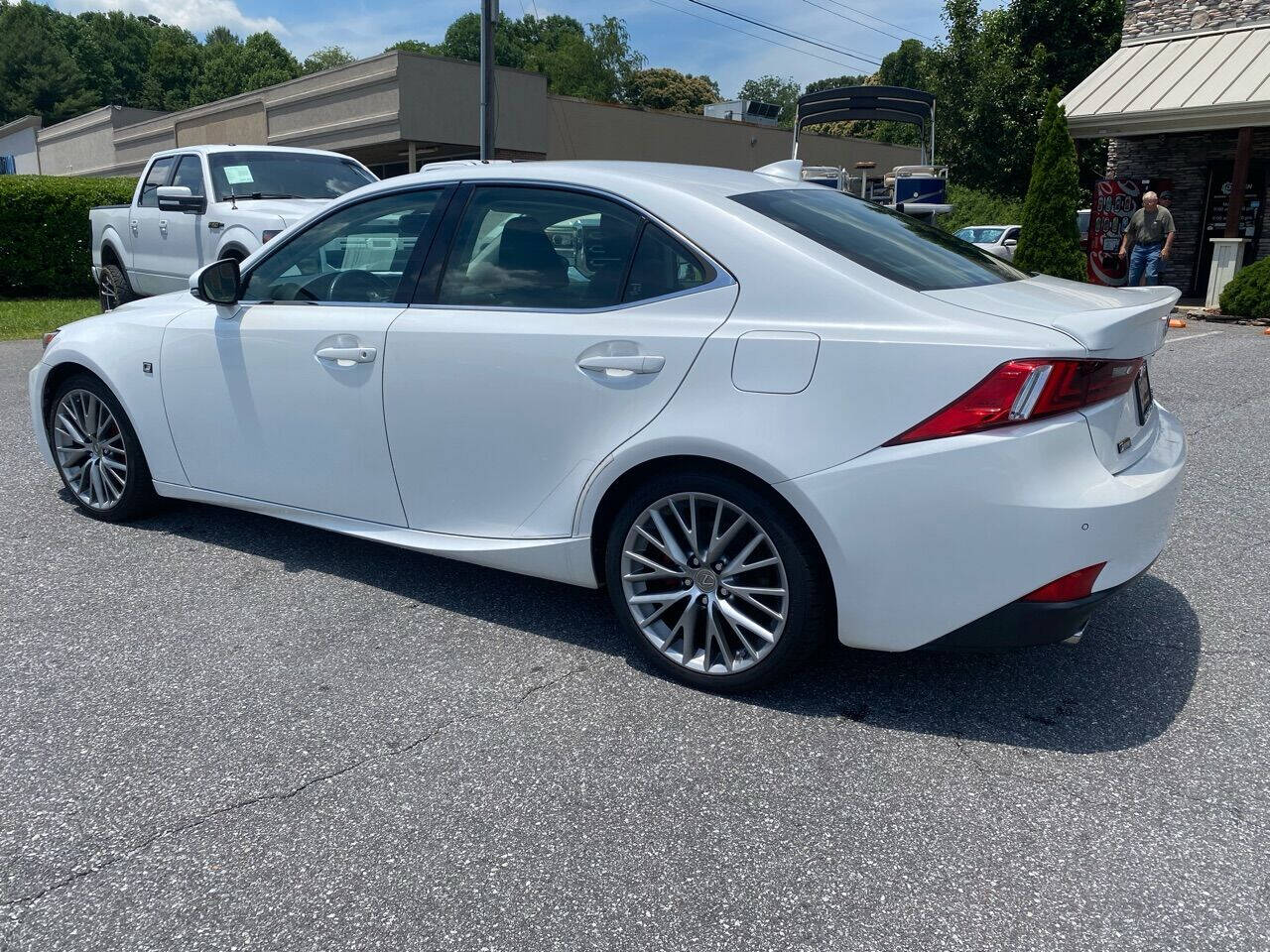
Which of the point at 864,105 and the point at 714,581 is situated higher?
the point at 864,105

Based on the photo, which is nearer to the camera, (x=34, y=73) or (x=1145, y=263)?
(x=1145, y=263)

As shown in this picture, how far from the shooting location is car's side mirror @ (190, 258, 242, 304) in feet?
14.3

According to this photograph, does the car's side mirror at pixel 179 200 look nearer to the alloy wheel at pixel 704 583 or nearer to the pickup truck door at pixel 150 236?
the pickup truck door at pixel 150 236

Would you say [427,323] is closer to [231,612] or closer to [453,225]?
[453,225]

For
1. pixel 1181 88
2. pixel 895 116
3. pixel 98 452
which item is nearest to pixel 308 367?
pixel 98 452

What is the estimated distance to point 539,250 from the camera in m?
3.68

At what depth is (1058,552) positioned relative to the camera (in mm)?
2812

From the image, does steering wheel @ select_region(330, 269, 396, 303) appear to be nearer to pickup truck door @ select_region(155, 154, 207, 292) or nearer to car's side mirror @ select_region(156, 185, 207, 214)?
car's side mirror @ select_region(156, 185, 207, 214)

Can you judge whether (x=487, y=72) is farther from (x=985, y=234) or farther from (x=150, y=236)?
(x=985, y=234)

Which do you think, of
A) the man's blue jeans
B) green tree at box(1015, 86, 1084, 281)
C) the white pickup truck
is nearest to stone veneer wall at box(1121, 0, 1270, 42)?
green tree at box(1015, 86, 1084, 281)

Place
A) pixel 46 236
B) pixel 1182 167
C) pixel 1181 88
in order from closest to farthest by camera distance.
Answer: pixel 1181 88 → pixel 46 236 → pixel 1182 167

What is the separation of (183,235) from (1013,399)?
9739mm

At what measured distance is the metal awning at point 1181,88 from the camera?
1541 cm

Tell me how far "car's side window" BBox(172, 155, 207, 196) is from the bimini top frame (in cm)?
1304
